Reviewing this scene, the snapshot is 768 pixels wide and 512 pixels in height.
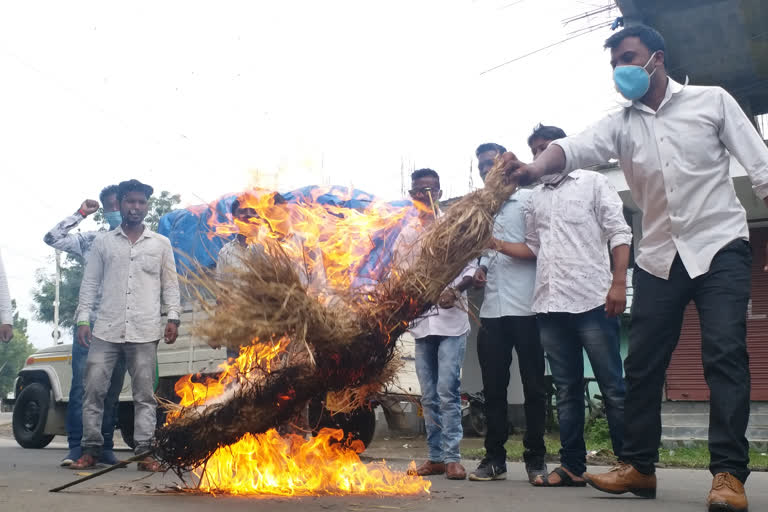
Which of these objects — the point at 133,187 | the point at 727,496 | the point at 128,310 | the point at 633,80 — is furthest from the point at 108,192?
the point at 727,496

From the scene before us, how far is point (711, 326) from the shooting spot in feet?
11.9

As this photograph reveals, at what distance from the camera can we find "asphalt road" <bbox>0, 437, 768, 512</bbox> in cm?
358

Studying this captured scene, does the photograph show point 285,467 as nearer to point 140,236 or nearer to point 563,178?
point 563,178

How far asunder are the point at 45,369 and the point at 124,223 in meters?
4.27

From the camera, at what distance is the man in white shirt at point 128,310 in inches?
243

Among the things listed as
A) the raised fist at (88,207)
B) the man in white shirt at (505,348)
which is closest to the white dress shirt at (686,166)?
the man in white shirt at (505,348)

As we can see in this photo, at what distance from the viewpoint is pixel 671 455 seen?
7.99m

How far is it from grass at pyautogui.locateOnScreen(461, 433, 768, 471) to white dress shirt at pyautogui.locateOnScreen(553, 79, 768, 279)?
12.0 ft

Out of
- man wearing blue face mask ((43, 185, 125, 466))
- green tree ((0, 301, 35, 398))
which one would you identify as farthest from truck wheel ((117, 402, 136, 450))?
green tree ((0, 301, 35, 398))

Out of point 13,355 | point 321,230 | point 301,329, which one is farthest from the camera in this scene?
point 13,355

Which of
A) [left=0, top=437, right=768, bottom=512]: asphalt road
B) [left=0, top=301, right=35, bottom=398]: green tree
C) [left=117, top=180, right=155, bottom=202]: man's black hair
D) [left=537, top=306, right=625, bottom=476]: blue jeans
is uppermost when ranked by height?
[left=117, top=180, right=155, bottom=202]: man's black hair

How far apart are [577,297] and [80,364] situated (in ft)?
15.4

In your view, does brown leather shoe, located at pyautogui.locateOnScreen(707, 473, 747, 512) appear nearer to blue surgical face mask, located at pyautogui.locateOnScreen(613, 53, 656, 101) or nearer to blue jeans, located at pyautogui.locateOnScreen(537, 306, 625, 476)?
blue jeans, located at pyautogui.locateOnScreen(537, 306, 625, 476)

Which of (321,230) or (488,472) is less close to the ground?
(321,230)
